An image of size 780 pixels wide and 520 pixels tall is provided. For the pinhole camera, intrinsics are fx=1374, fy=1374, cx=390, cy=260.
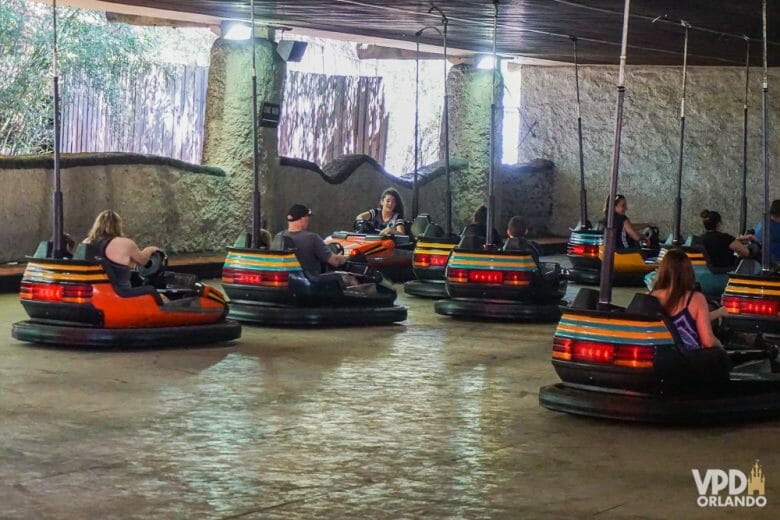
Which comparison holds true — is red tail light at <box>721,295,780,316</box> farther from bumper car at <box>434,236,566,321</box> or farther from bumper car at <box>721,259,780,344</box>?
bumper car at <box>434,236,566,321</box>

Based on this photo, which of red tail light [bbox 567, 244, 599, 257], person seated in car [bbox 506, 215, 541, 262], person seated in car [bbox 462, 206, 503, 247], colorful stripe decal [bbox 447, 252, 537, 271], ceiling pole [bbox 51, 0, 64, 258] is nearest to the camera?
ceiling pole [bbox 51, 0, 64, 258]

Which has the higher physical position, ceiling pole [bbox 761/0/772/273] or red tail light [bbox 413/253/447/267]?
ceiling pole [bbox 761/0/772/273]

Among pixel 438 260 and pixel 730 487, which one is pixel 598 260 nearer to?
pixel 438 260

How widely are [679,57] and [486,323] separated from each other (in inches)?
296

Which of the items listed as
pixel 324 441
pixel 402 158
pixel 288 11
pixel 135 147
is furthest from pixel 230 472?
pixel 402 158

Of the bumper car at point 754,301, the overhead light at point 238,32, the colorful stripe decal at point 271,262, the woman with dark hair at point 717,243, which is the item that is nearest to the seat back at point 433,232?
the woman with dark hair at point 717,243

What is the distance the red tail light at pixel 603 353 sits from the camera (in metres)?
5.66

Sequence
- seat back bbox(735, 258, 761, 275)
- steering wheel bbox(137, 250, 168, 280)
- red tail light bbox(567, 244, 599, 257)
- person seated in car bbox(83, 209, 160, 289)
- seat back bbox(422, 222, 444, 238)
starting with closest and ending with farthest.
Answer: person seated in car bbox(83, 209, 160, 289) → steering wheel bbox(137, 250, 168, 280) → seat back bbox(735, 258, 761, 275) → seat back bbox(422, 222, 444, 238) → red tail light bbox(567, 244, 599, 257)

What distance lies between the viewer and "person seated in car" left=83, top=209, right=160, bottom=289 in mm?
7730

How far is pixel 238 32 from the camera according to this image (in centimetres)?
1369

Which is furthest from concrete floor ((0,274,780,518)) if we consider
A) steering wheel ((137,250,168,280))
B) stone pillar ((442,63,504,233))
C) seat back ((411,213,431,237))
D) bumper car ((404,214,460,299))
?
stone pillar ((442,63,504,233))

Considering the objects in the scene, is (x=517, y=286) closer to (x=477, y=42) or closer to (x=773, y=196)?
(x=477, y=42)

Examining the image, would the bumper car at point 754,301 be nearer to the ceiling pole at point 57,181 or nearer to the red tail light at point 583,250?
the ceiling pole at point 57,181

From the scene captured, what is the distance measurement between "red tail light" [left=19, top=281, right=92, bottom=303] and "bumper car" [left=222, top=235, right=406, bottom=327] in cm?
169
